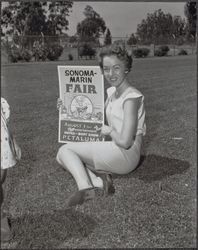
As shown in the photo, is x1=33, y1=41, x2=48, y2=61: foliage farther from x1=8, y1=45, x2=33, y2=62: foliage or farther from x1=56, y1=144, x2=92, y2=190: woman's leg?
x1=56, y1=144, x2=92, y2=190: woman's leg

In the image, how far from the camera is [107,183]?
3.02m

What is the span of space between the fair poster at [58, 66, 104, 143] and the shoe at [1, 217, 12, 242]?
0.60m

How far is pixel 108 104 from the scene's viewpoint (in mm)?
2770

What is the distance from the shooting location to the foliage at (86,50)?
8.92 ft

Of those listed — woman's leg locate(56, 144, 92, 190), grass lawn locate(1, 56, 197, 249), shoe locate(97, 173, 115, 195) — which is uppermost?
woman's leg locate(56, 144, 92, 190)

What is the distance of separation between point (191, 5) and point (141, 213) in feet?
4.02

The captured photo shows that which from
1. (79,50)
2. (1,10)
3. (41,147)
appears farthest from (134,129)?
(41,147)

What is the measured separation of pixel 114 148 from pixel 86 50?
0.56 meters

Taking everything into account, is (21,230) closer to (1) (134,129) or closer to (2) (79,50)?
(1) (134,129)

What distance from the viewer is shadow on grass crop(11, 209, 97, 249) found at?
2.64 m

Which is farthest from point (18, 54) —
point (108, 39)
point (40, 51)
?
point (108, 39)

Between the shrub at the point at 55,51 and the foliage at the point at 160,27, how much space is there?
484 mm

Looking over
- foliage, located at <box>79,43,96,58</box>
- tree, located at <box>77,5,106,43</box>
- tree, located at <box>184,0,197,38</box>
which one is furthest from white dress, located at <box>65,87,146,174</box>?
tree, located at <box>184,0,197,38</box>

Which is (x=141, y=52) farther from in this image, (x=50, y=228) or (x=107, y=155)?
(x=50, y=228)
